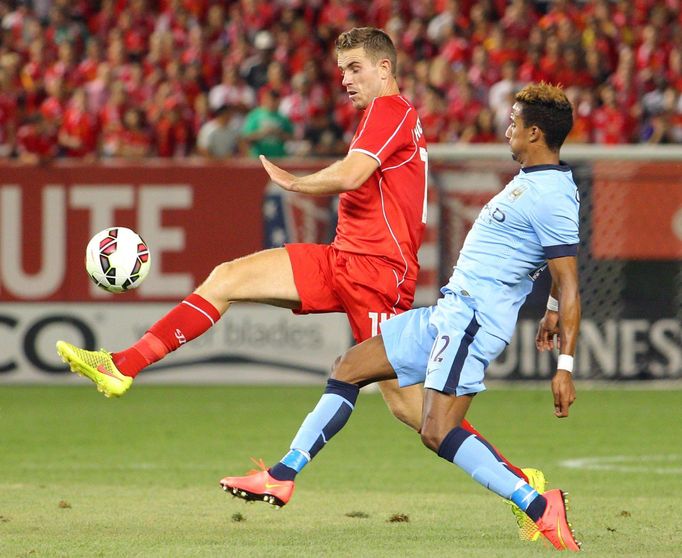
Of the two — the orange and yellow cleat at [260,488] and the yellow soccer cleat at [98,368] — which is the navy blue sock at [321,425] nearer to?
the orange and yellow cleat at [260,488]

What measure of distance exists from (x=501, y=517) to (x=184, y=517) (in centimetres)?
156

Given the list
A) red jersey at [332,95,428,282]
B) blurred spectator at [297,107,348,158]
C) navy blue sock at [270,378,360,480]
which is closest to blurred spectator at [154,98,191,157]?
blurred spectator at [297,107,348,158]

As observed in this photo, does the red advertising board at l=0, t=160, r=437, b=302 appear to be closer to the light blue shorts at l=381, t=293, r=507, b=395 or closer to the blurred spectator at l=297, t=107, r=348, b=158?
the blurred spectator at l=297, t=107, r=348, b=158

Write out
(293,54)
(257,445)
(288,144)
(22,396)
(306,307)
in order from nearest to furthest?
1. (306,307)
2. (257,445)
3. (22,396)
4. (288,144)
5. (293,54)

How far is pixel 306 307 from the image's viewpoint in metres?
6.64

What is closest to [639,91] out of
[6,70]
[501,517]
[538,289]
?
[538,289]

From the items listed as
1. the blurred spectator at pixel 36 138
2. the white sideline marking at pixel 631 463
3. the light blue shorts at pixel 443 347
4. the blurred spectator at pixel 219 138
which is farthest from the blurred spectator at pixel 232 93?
the light blue shorts at pixel 443 347

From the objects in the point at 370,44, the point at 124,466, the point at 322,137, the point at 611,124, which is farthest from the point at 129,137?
the point at 370,44

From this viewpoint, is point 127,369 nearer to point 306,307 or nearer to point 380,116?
point 306,307

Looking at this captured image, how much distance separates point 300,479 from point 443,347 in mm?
3181

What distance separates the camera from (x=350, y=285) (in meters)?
6.64

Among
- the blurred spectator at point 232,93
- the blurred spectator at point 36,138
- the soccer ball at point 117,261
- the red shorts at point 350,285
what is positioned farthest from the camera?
Answer: the blurred spectator at point 232,93

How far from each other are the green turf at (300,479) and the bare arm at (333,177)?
1.52 m

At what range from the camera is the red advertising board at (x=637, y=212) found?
14.2m
